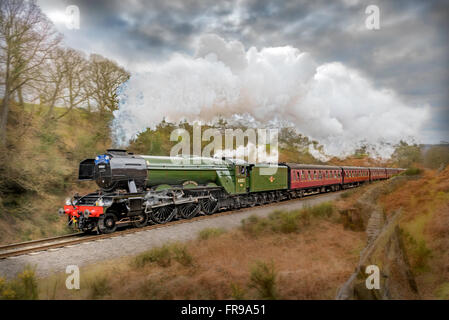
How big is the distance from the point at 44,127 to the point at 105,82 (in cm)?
632

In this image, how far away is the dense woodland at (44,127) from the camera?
14.3 metres

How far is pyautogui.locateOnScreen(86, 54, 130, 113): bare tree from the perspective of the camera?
2094cm

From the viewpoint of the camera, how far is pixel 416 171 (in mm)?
12102

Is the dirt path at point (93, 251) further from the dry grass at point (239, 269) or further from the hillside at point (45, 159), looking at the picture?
the hillside at point (45, 159)

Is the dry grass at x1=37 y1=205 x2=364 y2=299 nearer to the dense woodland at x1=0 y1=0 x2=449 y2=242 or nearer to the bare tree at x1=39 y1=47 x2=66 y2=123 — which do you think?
the dense woodland at x1=0 y1=0 x2=449 y2=242

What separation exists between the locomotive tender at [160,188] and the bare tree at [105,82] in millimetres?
9927

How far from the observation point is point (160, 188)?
12.6m

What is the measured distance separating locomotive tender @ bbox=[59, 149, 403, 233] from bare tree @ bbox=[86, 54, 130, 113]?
32.6ft

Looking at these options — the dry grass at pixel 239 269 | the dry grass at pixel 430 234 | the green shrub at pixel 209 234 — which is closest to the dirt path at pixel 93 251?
the green shrub at pixel 209 234

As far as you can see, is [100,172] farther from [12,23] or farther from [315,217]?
[12,23]

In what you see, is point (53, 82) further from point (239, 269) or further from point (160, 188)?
point (239, 269)

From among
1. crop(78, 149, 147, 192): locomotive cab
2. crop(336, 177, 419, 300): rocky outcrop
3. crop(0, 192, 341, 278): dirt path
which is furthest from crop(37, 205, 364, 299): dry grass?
crop(78, 149, 147, 192): locomotive cab

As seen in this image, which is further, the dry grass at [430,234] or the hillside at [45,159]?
Result: the hillside at [45,159]

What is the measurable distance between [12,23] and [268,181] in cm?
1740
